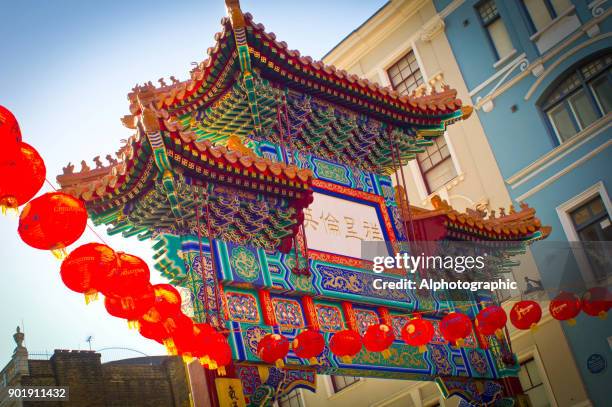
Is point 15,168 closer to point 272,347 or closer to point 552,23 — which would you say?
point 272,347

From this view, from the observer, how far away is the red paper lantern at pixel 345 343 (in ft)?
36.0

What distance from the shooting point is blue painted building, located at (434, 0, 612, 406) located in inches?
712

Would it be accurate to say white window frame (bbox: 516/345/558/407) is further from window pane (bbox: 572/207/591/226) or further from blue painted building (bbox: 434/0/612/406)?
window pane (bbox: 572/207/591/226)

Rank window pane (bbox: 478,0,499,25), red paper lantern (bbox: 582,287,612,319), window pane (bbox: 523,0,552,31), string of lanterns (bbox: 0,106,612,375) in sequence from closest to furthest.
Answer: string of lanterns (bbox: 0,106,612,375) < red paper lantern (bbox: 582,287,612,319) < window pane (bbox: 523,0,552,31) < window pane (bbox: 478,0,499,25)

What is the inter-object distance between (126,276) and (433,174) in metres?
15.1

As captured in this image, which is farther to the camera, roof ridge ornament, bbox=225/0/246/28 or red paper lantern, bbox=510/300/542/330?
red paper lantern, bbox=510/300/542/330

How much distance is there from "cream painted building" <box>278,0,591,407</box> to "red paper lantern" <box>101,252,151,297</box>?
1023 cm

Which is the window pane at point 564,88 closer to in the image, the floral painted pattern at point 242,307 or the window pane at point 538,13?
the window pane at point 538,13

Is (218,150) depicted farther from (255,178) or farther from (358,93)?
(358,93)

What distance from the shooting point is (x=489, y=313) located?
12469 mm

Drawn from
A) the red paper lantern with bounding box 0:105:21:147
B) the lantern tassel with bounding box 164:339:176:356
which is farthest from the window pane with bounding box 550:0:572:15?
the red paper lantern with bounding box 0:105:21:147

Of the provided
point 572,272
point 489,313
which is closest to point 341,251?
point 489,313

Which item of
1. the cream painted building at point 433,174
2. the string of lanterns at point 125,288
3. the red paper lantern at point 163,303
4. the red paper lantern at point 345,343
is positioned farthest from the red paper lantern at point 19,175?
the cream painted building at point 433,174

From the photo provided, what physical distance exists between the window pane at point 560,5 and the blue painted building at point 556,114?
0.08 ft
